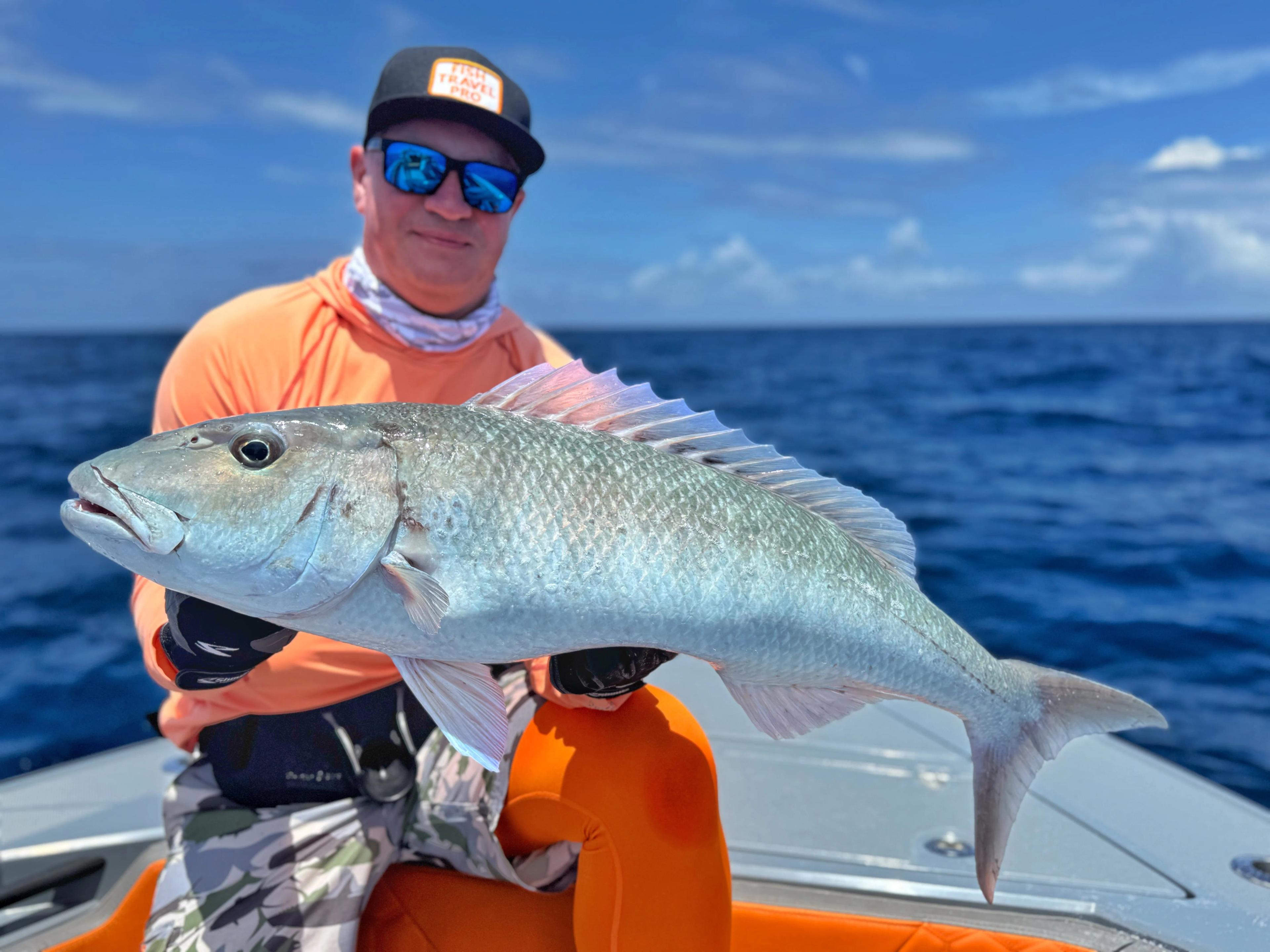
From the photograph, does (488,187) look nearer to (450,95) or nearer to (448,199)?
(448,199)

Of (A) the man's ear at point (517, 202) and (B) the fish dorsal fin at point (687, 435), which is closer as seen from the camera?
(B) the fish dorsal fin at point (687, 435)

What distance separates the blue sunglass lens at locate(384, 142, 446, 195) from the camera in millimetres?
2990

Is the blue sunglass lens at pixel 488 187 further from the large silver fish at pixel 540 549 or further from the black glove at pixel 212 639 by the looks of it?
the black glove at pixel 212 639

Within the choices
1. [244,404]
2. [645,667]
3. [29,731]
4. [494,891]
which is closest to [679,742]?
[645,667]

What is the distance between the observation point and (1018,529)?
1323 cm

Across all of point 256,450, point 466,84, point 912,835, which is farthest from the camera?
point 912,835

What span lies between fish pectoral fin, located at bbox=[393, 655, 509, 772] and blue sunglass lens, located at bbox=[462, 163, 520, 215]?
1779 millimetres

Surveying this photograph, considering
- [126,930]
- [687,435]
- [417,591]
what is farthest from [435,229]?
[126,930]

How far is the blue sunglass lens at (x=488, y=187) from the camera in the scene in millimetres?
3049

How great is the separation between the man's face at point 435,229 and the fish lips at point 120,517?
1619 mm

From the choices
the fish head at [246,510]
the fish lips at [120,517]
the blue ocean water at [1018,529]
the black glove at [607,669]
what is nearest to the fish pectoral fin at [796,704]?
the black glove at [607,669]

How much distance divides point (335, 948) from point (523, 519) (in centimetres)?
154

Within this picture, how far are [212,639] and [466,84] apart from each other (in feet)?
6.53

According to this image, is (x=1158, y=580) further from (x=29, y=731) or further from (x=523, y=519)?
(x=29, y=731)
